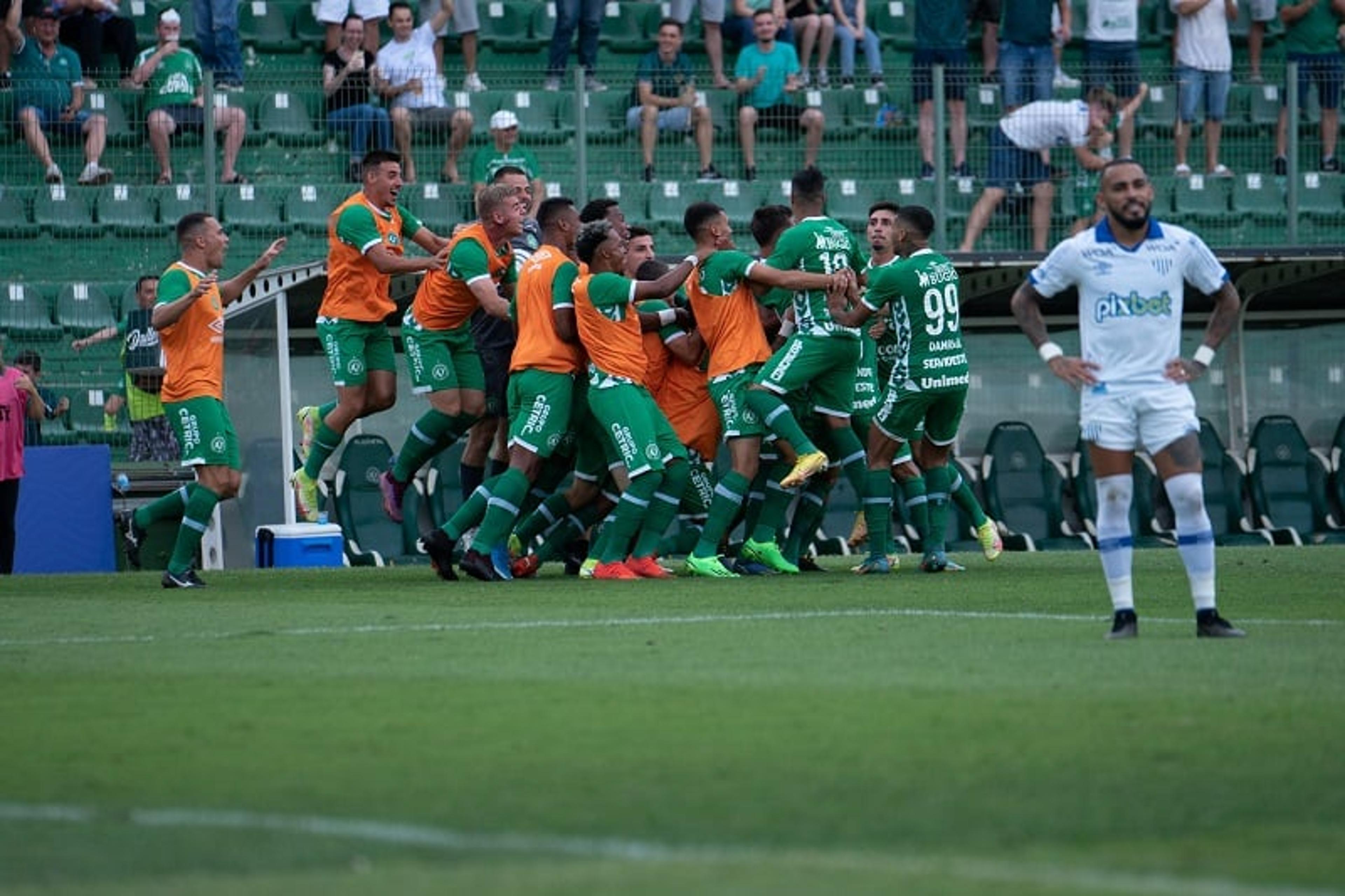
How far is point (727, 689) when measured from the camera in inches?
348

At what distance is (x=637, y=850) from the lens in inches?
227

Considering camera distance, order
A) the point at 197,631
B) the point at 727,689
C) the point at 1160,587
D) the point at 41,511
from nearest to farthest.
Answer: the point at 727,689 → the point at 197,631 → the point at 1160,587 → the point at 41,511

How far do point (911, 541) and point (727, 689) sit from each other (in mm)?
14557

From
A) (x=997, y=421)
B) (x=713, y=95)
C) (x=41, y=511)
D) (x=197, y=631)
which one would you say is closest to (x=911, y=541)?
(x=997, y=421)

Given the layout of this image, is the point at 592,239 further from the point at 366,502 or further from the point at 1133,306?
the point at 366,502

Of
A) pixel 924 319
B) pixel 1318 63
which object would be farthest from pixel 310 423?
pixel 1318 63

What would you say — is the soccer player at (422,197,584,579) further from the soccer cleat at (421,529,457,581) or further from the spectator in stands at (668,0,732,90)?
the spectator in stands at (668,0,732,90)

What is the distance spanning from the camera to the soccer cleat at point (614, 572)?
620 inches

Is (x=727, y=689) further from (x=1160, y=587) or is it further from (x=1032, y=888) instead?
(x=1160, y=587)

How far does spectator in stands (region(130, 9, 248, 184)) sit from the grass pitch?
35.6ft

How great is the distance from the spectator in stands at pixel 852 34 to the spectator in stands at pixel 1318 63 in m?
3.39

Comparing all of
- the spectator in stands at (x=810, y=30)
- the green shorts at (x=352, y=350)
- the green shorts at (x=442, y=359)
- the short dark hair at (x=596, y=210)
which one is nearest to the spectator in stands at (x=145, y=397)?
the green shorts at (x=352, y=350)

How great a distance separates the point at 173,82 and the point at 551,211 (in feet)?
27.4

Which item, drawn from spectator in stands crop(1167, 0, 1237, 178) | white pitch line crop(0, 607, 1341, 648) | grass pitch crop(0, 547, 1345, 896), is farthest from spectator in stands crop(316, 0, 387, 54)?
white pitch line crop(0, 607, 1341, 648)
